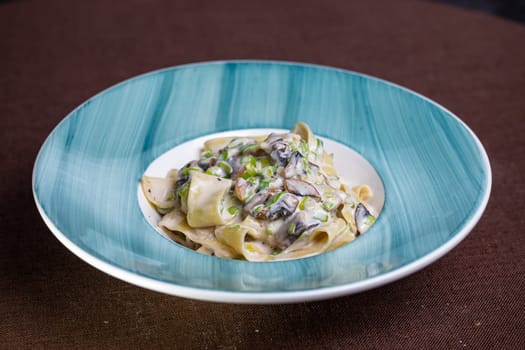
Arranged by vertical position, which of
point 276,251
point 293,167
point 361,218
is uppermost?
point 293,167

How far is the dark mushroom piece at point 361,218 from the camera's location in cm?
333

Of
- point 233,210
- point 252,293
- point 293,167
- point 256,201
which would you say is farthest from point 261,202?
point 252,293

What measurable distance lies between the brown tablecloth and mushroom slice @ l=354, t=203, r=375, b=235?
1.06ft

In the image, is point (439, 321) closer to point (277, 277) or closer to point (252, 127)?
point (277, 277)

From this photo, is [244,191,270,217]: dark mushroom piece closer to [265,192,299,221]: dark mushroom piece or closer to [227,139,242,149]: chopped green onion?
[265,192,299,221]: dark mushroom piece

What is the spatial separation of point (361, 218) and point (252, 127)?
1.07 meters

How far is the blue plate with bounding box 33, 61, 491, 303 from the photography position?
262 cm

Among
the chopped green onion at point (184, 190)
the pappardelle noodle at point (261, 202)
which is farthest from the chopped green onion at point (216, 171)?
the chopped green onion at point (184, 190)

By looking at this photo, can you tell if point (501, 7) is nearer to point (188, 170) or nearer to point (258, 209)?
point (188, 170)

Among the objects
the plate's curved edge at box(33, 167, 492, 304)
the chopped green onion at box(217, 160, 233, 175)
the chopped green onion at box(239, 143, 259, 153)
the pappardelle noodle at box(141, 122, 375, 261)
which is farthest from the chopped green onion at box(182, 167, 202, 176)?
the plate's curved edge at box(33, 167, 492, 304)

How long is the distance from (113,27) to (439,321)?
4190 mm

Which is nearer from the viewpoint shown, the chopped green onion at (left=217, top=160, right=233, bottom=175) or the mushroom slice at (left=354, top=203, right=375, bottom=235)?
the mushroom slice at (left=354, top=203, right=375, bottom=235)

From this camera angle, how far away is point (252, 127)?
4.12 m

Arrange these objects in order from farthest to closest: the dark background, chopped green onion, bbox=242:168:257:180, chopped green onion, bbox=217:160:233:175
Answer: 1. the dark background
2. chopped green onion, bbox=217:160:233:175
3. chopped green onion, bbox=242:168:257:180
